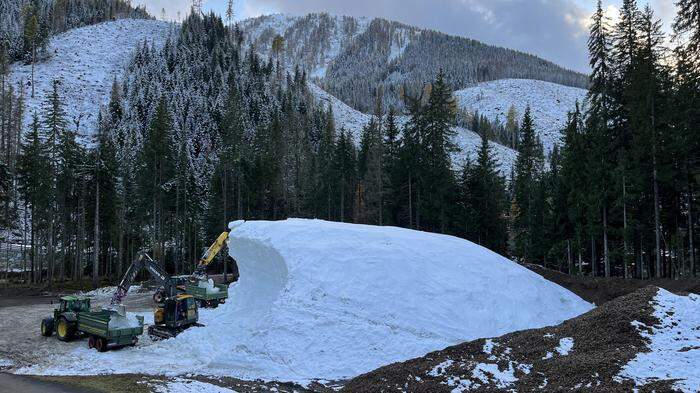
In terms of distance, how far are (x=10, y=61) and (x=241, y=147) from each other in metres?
86.9

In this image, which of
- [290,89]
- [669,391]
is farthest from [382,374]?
[290,89]

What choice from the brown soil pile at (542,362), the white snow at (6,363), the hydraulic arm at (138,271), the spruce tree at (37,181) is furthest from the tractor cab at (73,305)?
the spruce tree at (37,181)

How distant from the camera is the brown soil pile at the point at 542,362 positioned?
10.2 meters

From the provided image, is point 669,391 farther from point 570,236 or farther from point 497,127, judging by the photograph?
point 497,127

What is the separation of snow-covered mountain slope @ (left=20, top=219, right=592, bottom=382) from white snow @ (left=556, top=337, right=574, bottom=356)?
141 inches

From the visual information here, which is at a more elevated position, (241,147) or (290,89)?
(290,89)

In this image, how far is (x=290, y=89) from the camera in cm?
12362

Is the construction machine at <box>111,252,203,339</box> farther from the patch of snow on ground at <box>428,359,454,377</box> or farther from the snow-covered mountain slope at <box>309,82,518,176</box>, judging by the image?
the snow-covered mountain slope at <box>309,82,518,176</box>

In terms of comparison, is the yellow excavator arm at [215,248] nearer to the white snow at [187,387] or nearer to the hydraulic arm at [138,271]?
the hydraulic arm at [138,271]

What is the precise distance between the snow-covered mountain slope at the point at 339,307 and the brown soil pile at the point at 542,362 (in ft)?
6.00

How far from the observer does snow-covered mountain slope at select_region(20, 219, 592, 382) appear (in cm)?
1505

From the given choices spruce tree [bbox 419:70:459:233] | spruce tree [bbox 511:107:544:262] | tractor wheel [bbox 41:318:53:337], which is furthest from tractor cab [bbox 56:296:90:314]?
spruce tree [bbox 511:107:544:262]

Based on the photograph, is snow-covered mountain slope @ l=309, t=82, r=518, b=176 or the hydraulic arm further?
Answer: snow-covered mountain slope @ l=309, t=82, r=518, b=176

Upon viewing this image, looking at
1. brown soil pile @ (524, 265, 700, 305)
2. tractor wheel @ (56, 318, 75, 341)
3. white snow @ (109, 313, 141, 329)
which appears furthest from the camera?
brown soil pile @ (524, 265, 700, 305)
